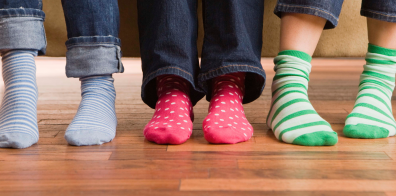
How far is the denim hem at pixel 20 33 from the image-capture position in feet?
2.12

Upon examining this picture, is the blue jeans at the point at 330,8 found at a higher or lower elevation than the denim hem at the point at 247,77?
higher

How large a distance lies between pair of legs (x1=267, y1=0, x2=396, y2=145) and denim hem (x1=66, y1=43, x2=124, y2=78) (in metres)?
0.34

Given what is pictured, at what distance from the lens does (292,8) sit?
67 cm

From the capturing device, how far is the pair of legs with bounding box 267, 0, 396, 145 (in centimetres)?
65

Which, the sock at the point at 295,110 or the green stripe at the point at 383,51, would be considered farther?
the green stripe at the point at 383,51

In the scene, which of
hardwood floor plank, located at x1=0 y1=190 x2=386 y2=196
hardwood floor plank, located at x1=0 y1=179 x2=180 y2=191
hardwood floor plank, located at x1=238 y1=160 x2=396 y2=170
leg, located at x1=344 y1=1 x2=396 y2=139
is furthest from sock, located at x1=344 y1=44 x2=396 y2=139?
hardwood floor plank, located at x1=0 y1=179 x2=180 y2=191

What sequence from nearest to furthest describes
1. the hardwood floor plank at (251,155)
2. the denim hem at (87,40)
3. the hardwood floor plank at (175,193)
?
the hardwood floor plank at (175,193) < the hardwood floor plank at (251,155) < the denim hem at (87,40)

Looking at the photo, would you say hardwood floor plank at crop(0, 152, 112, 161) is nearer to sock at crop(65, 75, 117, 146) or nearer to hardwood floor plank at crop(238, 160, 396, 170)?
sock at crop(65, 75, 117, 146)

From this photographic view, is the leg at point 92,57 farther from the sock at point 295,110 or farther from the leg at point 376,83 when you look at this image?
the leg at point 376,83

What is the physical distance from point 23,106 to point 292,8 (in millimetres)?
538

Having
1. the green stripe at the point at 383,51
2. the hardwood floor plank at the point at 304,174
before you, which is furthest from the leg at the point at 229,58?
the green stripe at the point at 383,51

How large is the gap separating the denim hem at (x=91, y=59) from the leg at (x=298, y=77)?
0.33 m

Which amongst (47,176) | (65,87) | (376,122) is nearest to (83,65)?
(47,176)

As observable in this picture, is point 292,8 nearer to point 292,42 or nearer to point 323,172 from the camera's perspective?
point 292,42
